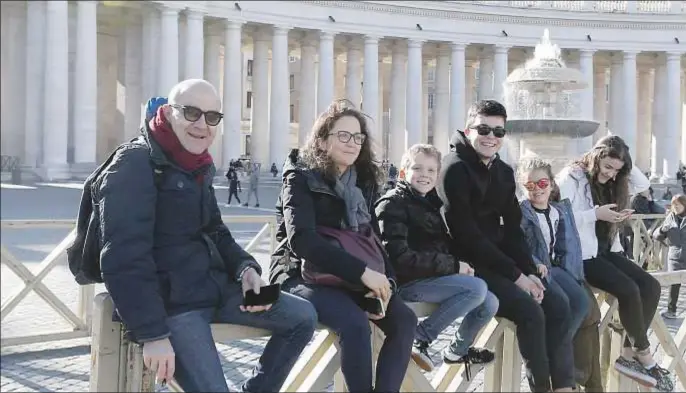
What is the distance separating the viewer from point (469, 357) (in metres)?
4.98

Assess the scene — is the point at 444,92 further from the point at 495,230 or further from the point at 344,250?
the point at 344,250

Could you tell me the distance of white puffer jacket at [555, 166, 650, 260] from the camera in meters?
6.28

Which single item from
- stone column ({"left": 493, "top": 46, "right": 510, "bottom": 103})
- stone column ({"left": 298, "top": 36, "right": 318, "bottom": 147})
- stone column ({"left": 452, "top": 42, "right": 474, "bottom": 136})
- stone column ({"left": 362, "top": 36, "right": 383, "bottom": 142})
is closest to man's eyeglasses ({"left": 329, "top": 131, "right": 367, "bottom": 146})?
stone column ({"left": 298, "top": 36, "right": 318, "bottom": 147})

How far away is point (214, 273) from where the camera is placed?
4035 millimetres

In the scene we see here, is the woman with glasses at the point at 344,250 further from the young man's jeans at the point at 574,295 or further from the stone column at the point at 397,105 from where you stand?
the stone column at the point at 397,105

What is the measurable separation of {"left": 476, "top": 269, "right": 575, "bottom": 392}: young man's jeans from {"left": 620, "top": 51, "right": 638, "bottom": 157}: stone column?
→ 52854 mm

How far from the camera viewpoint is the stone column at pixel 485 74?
54.5m

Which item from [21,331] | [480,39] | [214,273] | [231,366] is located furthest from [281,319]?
[480,39]

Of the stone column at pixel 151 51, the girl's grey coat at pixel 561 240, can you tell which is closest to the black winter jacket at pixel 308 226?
the girl's grey coat at pixel 561 240

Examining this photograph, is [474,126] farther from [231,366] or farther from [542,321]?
[231,366]

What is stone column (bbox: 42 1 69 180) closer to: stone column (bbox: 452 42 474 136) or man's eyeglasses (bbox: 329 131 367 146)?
stone column (bbox: 452 42 474 136)

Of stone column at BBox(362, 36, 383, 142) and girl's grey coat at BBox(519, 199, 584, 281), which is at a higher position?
stone column at BBox(362, 36, 383, 142)

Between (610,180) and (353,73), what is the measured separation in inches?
1780

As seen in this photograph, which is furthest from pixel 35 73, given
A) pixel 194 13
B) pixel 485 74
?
pixel 485 74
